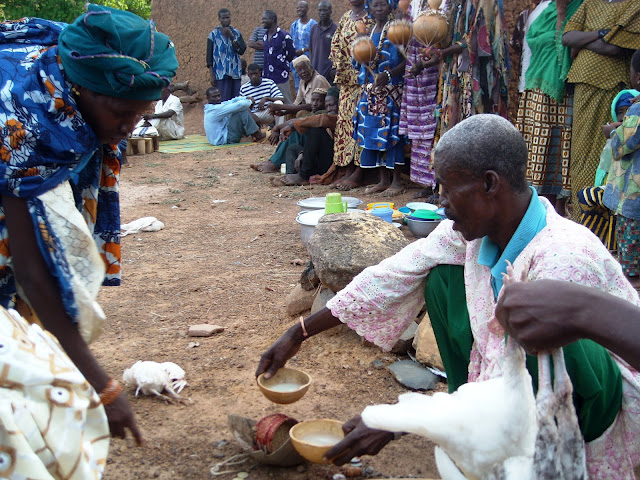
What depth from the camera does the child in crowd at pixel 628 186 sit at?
3742 millimetres

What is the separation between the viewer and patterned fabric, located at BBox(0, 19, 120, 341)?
5.41 ft

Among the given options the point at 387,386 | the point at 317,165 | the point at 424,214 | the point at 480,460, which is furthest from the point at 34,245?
the point at 317,165

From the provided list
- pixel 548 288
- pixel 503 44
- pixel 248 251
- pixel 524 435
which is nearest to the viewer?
pixel 548 288

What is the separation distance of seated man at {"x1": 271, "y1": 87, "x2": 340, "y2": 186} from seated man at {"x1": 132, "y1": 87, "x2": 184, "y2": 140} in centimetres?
486

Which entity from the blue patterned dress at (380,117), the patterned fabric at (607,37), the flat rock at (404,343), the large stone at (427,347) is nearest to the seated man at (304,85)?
the blue patterned dress at (380,117)

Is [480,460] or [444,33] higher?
[444,33]

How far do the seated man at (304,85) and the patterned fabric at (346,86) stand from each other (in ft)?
3.68

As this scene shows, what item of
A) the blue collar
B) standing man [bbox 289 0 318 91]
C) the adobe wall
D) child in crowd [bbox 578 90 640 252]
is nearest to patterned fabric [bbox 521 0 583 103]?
child in crowd [bbox 578 90 640 252]

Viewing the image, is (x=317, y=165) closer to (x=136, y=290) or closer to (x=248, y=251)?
(x=248, y=251)

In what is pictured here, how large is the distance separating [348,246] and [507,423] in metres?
2.12

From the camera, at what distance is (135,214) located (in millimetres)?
7102

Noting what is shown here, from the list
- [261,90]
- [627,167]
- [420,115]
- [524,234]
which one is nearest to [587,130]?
[627,167]

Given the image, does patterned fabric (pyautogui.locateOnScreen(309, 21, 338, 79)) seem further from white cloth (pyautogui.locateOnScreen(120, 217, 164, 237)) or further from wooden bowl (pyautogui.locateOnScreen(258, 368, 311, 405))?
wooden bowl (pyautogui.locateOnScreen(258, 368, 311, 405))

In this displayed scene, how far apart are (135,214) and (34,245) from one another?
558 centimetres
